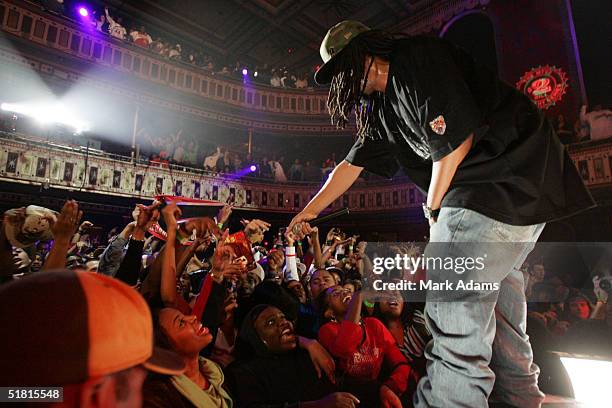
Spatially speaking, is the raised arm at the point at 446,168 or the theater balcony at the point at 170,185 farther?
the theater balcony at the point at 170,185

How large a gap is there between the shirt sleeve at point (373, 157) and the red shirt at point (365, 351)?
1586 mm

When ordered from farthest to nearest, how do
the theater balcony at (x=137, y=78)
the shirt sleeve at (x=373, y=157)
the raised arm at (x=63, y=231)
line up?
the theater balcony at (x=137, y=78) < the shirt sleeve at (x=373, y=157) < the raised arm at (x=63, y=231)

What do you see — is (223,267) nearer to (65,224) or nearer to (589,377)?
(65,224)

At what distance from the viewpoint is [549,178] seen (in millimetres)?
1422

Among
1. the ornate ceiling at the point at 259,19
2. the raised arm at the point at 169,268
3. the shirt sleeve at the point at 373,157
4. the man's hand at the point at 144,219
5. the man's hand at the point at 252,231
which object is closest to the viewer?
the shirt sleeve at the point at 373,157

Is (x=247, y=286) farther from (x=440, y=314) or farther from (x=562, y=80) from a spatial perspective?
(x=562, y=80)

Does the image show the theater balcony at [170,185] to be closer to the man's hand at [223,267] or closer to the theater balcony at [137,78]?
the theater balcony at [137,78]

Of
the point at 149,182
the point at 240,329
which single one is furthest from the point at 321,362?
the point at 149,182

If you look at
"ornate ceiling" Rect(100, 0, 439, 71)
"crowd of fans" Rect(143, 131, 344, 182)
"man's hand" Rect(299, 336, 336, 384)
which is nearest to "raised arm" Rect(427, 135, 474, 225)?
"man's hand" Rect(299, 336, 336, 384)

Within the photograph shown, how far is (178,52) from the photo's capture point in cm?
1474

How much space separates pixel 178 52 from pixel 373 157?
15.4m

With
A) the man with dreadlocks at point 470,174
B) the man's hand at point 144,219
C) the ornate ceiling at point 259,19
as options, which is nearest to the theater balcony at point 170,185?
the ornate ceiling at point 259,19

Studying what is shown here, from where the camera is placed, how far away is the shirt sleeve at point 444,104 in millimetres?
1270

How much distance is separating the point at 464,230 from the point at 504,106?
56 cm
